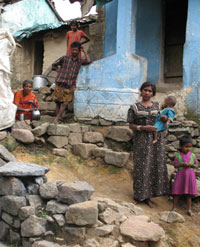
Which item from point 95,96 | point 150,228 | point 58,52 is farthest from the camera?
point 58,52

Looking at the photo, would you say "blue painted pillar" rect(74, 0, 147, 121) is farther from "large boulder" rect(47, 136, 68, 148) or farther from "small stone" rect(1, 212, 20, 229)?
"small stone" rect(1, 212, 20, 229)

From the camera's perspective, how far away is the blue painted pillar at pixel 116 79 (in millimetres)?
5404

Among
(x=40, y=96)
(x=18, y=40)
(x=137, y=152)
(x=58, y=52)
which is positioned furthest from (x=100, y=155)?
(x=18, y=40)

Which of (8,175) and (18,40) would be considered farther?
(18,40)

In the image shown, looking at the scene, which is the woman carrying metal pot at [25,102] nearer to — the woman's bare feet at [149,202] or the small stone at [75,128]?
the small stone at [75,128]

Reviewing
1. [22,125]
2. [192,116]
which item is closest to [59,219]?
[22,125]

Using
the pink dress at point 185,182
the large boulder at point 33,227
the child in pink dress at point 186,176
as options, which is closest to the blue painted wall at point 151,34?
the child in pink dress at point 186,176

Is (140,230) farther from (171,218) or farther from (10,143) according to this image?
(10,143)

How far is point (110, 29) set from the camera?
22.0ft

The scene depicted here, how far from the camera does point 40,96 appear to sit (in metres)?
6.99

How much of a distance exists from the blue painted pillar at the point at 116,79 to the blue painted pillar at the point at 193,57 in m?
0.81

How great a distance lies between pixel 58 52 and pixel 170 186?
251 inches

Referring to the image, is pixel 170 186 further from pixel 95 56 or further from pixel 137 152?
pixel 95 56

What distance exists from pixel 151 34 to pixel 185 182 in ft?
14.0
